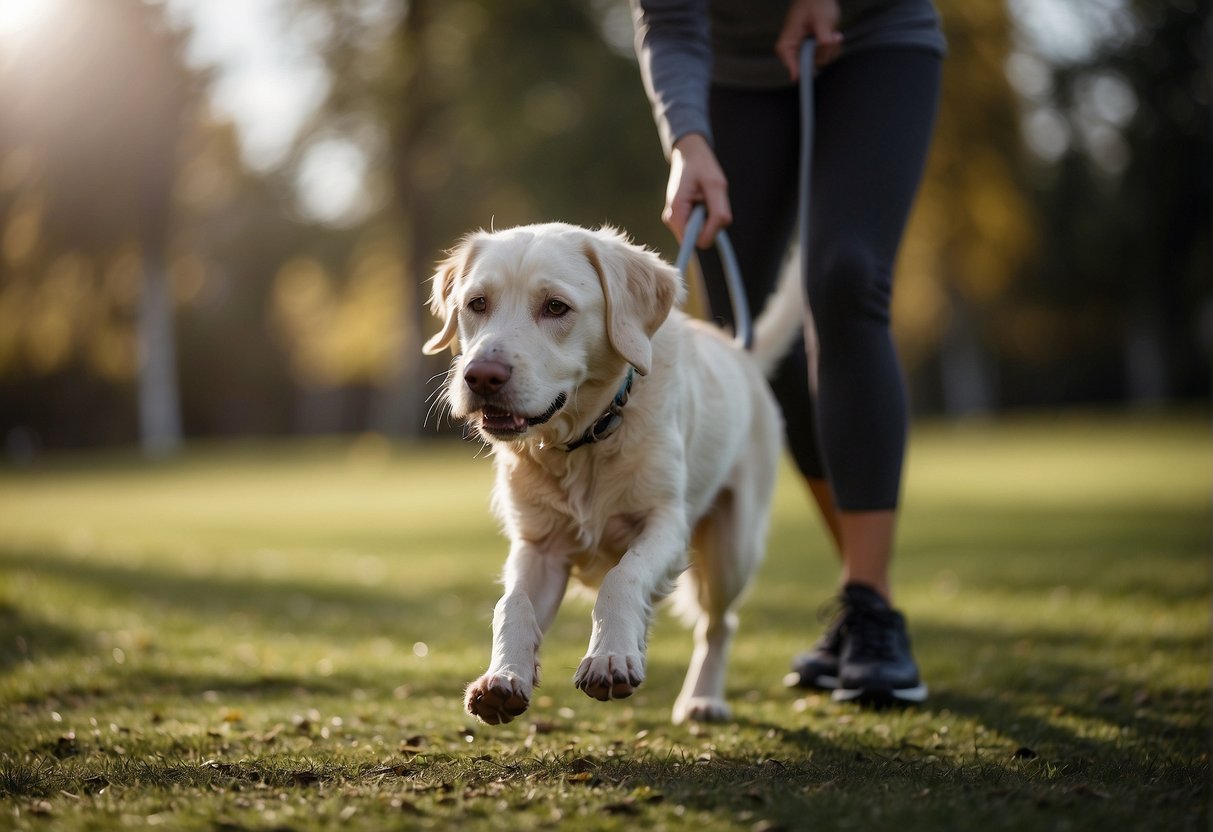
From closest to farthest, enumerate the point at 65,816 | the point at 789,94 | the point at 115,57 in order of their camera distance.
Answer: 1. the point at 65,816
2. the point at 789,94
3. the point at 115,57

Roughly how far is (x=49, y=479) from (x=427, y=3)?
12617 millimetres

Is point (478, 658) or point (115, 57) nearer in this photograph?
point (478, 658)

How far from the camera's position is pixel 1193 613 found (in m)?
5.27

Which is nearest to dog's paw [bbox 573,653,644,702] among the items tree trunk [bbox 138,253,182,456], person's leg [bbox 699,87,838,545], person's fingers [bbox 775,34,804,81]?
person's leg [bbox 699,87,838,545]

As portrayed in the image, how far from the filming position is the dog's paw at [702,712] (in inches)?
136

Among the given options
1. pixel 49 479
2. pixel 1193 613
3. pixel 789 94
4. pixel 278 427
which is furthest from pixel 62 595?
pixel 278 427

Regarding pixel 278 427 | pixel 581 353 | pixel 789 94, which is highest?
pixel 789 94

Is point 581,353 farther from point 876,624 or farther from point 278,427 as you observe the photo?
point 278,427

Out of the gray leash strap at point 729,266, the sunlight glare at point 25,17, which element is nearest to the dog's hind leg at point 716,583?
the gray leash strap at point 729,266

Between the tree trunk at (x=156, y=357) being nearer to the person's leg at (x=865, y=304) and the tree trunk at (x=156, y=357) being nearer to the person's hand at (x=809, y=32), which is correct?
the person's hand at (x=809, y=32)

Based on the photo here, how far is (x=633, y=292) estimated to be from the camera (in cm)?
317

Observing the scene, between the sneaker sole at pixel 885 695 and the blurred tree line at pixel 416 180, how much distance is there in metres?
9.75

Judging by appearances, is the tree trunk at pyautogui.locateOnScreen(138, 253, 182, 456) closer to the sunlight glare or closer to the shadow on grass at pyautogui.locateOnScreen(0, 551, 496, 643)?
the sunlight glare

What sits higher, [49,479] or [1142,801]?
[1142,801]
